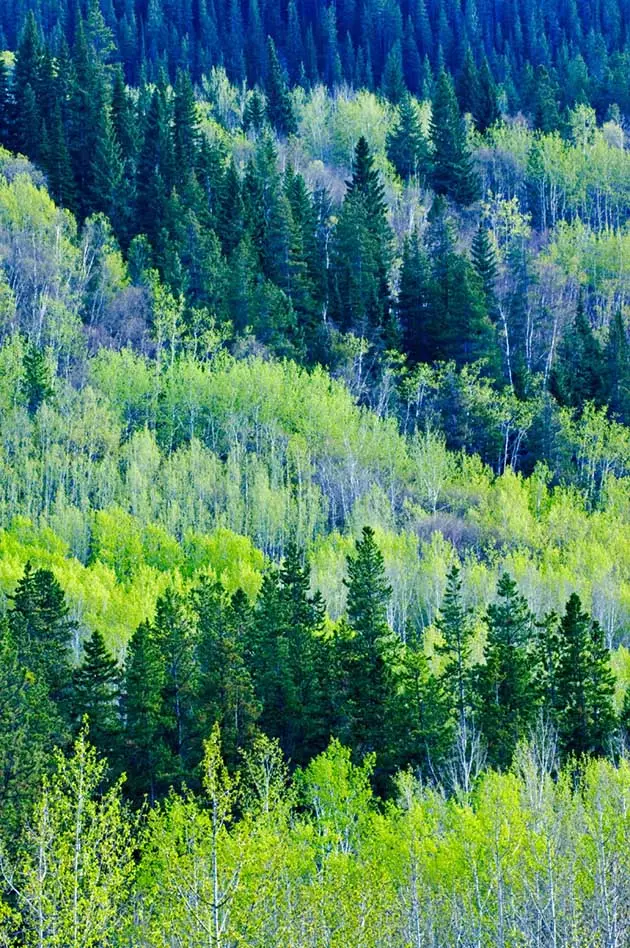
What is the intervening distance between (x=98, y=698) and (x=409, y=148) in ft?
281

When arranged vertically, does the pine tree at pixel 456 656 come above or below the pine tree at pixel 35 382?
below

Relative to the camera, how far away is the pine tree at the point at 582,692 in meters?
55.4

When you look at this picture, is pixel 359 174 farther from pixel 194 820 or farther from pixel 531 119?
pixel 194 820

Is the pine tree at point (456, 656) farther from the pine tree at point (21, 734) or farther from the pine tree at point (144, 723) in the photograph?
the pine tree at point (21, 734)

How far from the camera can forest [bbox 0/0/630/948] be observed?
36.8 metres

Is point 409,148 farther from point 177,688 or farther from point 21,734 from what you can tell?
point 21,734

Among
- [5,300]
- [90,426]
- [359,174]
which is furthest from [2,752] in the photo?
[359,174]

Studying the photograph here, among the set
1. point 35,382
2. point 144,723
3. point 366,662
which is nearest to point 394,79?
point 35,382

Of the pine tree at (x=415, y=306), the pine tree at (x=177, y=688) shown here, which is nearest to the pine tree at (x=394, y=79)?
the pine tree at (x=415, y=306)

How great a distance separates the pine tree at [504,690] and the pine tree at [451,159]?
231 feet

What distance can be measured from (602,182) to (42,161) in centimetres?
4626

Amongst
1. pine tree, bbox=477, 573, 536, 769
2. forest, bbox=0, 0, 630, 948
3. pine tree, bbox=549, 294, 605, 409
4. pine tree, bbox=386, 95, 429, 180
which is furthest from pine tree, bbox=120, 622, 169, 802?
pine tree, bbox=386, 95, 429, 180

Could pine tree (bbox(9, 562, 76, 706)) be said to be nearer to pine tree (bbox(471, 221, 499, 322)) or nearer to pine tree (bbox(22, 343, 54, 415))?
pine tree (bbox(22, 343, 54, 415))

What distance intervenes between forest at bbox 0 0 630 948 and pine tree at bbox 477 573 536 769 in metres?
0.12
